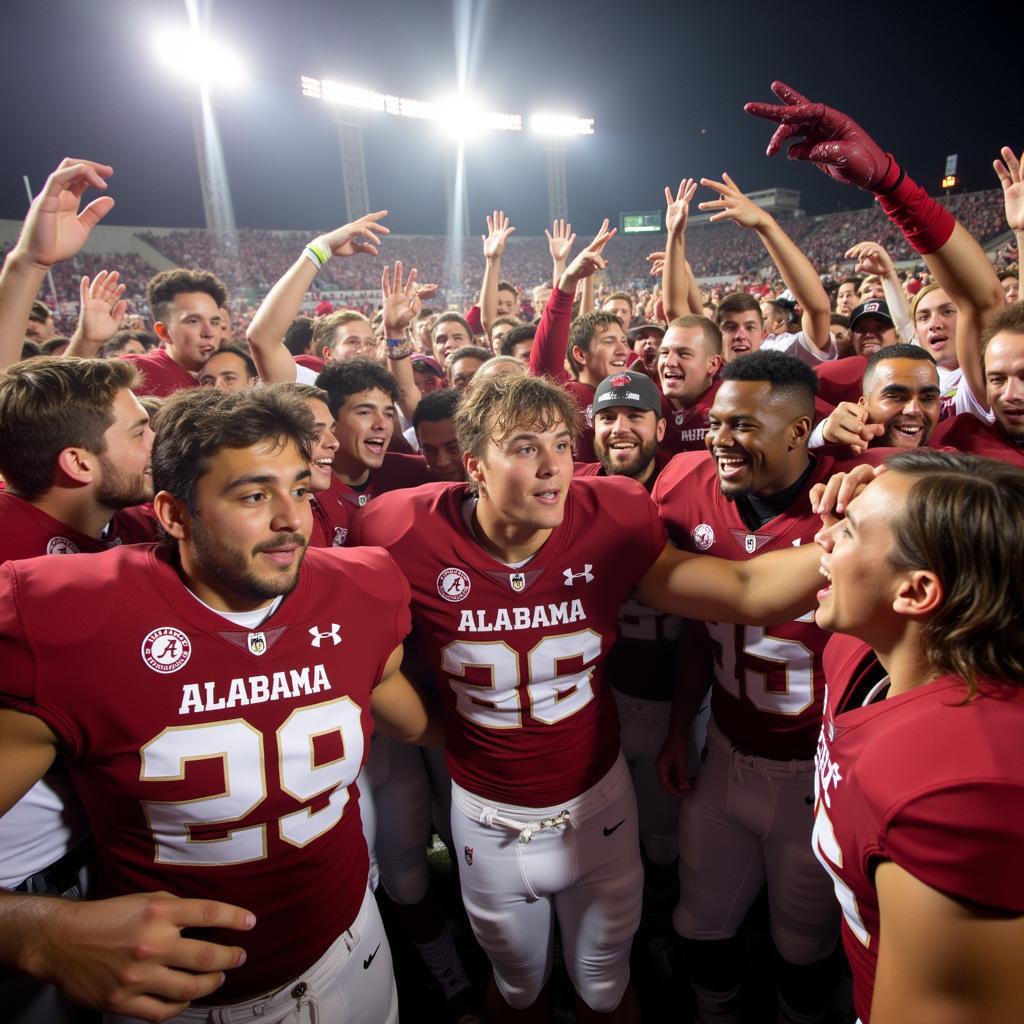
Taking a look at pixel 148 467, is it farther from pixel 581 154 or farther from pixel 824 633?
pixel 581 154

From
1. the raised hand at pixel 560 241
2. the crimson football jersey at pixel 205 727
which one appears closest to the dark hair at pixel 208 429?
the crimson football jersey at pixel 205 727

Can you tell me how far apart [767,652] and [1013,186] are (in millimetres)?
2701

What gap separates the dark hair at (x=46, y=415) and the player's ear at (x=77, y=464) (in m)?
0.02

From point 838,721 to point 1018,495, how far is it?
2.02 ft

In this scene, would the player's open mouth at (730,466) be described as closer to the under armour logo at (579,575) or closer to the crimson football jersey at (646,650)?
the under armour logo at (579,575)

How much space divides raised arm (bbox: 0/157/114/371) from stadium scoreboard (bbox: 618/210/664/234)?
42.9m

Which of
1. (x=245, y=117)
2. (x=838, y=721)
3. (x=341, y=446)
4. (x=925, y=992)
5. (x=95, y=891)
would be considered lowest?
(x=95, y=891)

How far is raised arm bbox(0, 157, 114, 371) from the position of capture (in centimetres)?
275

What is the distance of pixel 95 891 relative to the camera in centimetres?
193

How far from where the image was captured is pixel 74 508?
6.71ft

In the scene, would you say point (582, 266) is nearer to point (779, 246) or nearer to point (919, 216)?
point (779, 246)

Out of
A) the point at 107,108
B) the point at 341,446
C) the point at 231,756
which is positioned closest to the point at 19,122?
the point at 107,108

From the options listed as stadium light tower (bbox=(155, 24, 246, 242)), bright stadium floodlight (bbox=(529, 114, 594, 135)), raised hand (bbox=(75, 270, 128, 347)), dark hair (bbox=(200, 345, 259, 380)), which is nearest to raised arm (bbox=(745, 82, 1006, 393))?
dark hair (bbox=(200, 345, 259, 380))

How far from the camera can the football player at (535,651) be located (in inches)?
83.7
